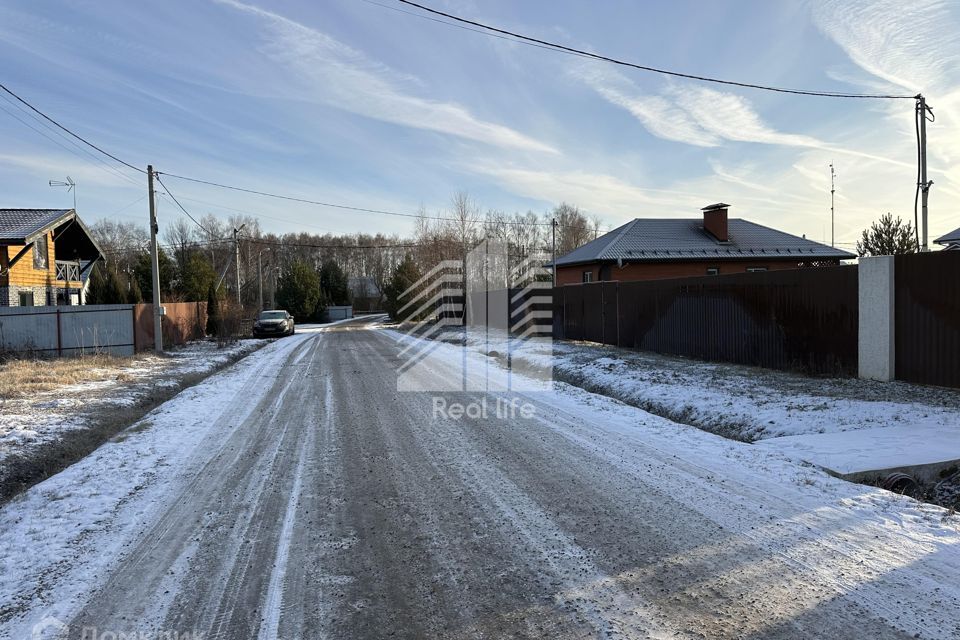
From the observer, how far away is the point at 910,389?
8.88m

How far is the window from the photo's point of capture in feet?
81.7

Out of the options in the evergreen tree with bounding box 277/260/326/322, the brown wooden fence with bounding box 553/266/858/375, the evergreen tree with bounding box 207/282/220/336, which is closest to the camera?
the brown wooden fence with bounding box 553/266/858/375

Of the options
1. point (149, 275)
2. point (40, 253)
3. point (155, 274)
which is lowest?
point (155, 274)

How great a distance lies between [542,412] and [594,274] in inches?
911

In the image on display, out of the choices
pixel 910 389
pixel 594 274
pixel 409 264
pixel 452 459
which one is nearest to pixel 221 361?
pixel 452 459

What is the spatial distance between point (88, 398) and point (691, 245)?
2806cm

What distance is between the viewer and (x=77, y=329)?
59.4 feet

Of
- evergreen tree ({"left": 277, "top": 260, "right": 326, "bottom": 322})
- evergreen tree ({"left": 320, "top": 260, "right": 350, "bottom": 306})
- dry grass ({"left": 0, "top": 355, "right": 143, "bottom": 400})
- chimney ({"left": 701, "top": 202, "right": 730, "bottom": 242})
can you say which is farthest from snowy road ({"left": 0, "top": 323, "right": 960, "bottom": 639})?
evergreen tree ({"left": 320, "top": 260, "right": 350, "bottom": 306})

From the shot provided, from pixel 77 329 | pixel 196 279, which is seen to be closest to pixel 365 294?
pixel 196 279

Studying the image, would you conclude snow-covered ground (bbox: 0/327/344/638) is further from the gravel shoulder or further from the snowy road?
the gravel shoulder

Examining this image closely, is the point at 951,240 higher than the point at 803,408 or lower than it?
higher

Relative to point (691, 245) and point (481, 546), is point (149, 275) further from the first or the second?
point (481, 546)

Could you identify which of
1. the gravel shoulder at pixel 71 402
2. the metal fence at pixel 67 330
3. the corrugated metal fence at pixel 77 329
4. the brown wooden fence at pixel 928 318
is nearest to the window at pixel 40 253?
the corrugated metal fence at pixel 77 329

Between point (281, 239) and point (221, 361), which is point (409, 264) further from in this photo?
point (281, 239)
